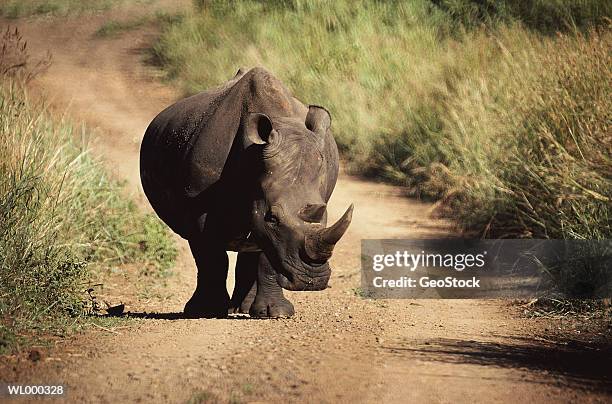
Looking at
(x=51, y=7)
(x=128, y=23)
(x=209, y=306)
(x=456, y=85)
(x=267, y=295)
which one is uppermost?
(x=267, y=295)

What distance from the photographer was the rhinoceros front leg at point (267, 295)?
27.7 feet

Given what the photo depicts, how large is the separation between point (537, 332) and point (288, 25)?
44.8 ft

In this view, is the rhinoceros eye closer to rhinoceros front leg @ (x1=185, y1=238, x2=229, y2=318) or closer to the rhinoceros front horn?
the rhinoceros front horn

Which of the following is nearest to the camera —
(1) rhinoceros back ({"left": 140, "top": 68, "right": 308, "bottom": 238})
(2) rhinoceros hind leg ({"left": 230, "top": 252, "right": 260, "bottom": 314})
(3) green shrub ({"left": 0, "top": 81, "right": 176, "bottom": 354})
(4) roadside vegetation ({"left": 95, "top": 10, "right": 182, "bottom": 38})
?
(3) green shrub ({"left": 0, "top": 81, "right": 176, "bottom": 354})

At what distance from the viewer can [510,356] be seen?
6.79m

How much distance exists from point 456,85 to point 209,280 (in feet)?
22.0

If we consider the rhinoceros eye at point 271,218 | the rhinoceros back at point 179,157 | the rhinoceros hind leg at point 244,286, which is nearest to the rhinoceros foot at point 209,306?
the rhinoceros back at point 179,157

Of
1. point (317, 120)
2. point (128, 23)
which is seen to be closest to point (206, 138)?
point (317, 120)

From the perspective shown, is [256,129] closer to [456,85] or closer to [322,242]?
[322,242]

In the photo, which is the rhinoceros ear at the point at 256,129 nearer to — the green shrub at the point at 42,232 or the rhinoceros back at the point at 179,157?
the rhinoceros back at the point at 179,157

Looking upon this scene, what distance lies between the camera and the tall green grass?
9523mm

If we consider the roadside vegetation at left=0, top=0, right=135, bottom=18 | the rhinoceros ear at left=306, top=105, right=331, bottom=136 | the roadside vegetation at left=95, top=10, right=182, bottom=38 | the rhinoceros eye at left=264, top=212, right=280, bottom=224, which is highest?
the rhinoceros ear at left=306, top=105, right=331, bottom=136

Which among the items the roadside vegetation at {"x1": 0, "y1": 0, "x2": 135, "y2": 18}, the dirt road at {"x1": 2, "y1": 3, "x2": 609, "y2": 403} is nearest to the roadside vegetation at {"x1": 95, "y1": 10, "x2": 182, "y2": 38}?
the roadside vegetation at {"x1": 0, "y1": 0, "x2": 135, "y2": 18}

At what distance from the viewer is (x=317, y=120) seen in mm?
8094
